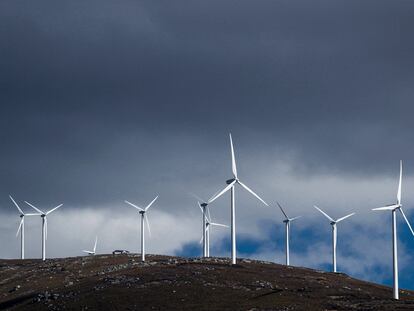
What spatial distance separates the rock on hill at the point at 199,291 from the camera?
148875 millimetres

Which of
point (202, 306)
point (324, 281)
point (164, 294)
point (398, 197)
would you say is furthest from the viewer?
point (324, 281)

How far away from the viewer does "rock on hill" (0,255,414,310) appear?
149 metres

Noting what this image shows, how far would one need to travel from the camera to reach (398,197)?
16962 cm

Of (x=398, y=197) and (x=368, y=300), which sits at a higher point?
(x=398, y=197)

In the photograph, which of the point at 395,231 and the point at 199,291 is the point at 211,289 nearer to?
the point at 199,291

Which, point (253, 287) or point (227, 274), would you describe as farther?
point (227, 274)

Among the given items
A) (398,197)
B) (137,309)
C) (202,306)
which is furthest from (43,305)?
(398,197)

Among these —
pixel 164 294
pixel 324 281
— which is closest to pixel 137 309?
pixel 164 294

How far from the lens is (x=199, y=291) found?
518ft

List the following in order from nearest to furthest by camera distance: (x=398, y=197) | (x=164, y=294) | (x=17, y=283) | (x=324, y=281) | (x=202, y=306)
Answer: (x=202, y=306) < (x=164, y=294) < (x=398, y=197) < (x=324, y=281) < (x=17, y=283)

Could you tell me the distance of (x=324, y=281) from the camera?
600ft

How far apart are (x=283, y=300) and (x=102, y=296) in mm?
32503

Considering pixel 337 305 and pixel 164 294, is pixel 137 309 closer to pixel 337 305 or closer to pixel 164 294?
pixel 164 294

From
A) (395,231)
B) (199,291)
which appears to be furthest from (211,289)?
(395,231)
